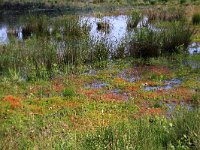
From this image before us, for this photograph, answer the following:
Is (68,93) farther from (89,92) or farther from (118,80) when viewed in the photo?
(118,80)

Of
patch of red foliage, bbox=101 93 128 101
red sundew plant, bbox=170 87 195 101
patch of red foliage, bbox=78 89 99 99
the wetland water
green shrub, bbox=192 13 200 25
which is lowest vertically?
patch of red foliage, bbox=101 93 128 101

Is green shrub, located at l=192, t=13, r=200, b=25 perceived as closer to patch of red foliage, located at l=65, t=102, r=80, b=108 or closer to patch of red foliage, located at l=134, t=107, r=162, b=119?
patch of red foliage, located at l=134, t=107, r=162, b=119

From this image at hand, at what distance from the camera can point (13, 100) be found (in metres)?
12.1

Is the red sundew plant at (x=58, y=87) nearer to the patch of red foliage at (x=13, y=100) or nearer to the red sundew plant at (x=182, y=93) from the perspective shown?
the patch of red foliage at (x=13, y=100)

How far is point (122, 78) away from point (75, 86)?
6.86 feet

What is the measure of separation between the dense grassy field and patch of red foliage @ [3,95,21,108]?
0.10ft

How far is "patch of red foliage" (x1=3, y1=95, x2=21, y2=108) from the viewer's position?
1160 cm

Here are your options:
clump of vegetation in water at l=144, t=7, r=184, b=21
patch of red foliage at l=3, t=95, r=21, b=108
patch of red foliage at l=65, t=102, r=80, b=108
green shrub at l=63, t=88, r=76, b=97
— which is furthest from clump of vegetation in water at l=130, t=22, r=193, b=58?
clump of vegetation in water at l=144, t=7, r=184, b=21

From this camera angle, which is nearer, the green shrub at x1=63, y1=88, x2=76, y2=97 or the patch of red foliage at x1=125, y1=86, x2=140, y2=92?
the green shrub at x1=63, y1=88, x2=76, y2=97

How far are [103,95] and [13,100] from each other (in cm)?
297

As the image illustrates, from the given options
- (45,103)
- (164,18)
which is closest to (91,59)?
(45,103)

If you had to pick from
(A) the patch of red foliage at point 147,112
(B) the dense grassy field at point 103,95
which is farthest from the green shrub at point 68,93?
(A) the patch of red foliage at point 147,112

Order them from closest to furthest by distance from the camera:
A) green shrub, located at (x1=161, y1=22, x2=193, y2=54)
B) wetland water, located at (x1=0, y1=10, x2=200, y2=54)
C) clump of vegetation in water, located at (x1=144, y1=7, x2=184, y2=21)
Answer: green shrub, located at (x1=161, y1=22, x2=193, y2=54), wetland water, located at (x1=0, y1=10, x2=200, y2=54), clump of vegetation in water, located at (x1=144, y1=7, x2=184, y2=21)

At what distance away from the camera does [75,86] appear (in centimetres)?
1373
